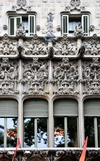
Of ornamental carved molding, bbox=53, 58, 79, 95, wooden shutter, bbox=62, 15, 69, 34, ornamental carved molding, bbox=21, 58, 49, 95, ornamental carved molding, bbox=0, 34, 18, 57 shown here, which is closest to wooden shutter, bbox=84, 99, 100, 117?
ornamental carved molding, bbox=53, 58, 79, 95

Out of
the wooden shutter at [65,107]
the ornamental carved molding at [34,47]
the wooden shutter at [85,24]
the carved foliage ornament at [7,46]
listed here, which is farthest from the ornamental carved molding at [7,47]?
the wooden shutter at [85,24]

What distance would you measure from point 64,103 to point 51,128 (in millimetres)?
1625

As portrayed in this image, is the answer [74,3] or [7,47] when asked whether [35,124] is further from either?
[74,3]

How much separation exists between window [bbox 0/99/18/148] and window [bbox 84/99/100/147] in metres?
3.76

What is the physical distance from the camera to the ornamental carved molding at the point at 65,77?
74.7 ft

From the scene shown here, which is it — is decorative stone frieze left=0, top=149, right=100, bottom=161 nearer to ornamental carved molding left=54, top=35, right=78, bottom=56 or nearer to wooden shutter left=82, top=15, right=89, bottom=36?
ornamental carved molding left=54, top=35, right=78, bottom=56

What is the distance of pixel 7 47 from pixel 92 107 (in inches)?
223

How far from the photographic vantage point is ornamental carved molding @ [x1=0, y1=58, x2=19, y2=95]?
74.4 ft

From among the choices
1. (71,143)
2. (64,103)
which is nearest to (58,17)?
(64,103)

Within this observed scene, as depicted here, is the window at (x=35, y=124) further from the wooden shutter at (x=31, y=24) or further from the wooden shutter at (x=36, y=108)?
the wooden shutter at (x=31, y=24)

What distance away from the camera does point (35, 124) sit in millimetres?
22531

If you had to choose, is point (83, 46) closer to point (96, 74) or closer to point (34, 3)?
point (96, 74)

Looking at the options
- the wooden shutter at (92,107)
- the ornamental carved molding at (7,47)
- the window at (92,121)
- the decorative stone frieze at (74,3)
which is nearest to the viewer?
the window at (92,121)

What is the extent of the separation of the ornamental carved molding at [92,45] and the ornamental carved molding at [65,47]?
61 cm
